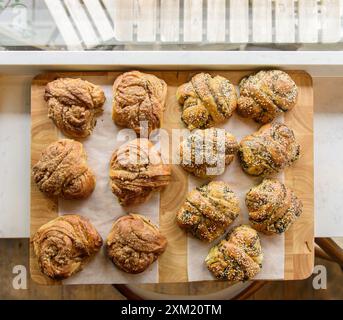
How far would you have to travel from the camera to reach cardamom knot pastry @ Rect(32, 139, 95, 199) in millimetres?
1955

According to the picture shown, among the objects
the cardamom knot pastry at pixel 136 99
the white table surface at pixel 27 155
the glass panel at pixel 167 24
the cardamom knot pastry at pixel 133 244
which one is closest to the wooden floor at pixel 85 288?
the white table surface at pixel 27 155

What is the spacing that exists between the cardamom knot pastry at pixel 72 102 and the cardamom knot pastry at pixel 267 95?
23.9 inches

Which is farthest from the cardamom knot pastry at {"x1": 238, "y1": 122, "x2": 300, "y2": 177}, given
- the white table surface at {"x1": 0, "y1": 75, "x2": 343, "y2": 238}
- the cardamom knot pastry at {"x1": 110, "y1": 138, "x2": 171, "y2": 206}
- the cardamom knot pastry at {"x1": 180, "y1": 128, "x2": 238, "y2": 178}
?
the cardamom knot pastry at {"x1": 110, "y1": 138, "x2": 171, "y2": 206}

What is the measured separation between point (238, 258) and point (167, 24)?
1.02 m

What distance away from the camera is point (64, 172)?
196 centimetres

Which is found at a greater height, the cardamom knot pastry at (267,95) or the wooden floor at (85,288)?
the cardamom knot pastry at (267,95)

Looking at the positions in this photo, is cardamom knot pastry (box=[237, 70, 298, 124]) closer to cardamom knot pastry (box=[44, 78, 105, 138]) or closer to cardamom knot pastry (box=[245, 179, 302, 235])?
cardamom knot pastry (box=[245, 179, 302, 235])

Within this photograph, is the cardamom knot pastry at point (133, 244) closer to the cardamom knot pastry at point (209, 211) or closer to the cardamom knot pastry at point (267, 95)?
the cardamom knot pastry at point (209, 211)

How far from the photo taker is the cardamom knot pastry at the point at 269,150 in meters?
1.99

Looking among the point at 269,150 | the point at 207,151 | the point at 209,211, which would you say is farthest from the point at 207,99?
the point at 209,211

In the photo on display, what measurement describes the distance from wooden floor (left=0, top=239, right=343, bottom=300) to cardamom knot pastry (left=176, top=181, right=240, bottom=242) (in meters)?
0.50

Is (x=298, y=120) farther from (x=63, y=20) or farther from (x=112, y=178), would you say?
(x=63, y=20)

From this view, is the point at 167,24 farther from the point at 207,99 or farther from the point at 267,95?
the point at 267,95

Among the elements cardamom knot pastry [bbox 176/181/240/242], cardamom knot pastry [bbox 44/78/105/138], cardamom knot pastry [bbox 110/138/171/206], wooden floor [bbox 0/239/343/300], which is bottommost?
wooden floor [bbox 0/239/343/300]
